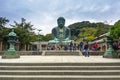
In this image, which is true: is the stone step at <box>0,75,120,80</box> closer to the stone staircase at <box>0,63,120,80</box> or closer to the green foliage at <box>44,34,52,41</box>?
the stone staircase at <box>0,63,120,80</box>

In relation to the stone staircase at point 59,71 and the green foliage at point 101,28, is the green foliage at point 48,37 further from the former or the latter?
the stone staircase at point 59,71

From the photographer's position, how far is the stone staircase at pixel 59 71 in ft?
29.3

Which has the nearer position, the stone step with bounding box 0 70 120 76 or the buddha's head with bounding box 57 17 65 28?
the stone step with bounding box 0 70 120 76

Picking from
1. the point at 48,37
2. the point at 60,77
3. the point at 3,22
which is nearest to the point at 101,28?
the point at 48,37

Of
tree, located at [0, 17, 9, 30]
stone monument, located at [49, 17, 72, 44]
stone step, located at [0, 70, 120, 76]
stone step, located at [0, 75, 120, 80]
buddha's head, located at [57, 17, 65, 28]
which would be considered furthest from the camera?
tree, located at [0, 17, 9, 30]

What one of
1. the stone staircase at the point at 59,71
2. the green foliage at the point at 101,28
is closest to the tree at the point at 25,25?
the green foliage at the point at 101,28

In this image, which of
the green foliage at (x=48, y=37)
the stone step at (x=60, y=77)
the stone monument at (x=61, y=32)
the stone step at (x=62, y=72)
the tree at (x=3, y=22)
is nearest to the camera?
the stone step at (x=60, y=77)

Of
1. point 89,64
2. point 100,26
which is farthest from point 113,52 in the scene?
point 100,26

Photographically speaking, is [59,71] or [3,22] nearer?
[59,71]

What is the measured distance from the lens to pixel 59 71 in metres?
9.52

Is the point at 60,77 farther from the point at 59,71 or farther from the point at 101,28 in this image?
the point at 101,28

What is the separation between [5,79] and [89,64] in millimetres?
3904

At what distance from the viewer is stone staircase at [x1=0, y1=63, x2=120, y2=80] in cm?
894

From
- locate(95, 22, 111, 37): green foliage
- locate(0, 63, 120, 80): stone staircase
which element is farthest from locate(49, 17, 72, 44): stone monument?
locate(95, 22, 111, 37): green foliage
